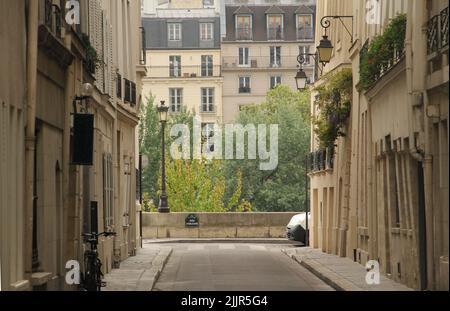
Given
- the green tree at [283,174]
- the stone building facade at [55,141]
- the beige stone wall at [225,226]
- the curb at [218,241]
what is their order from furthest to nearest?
the green tree at [283,174] → the beige stone wall at [225,226] → the curb at [218,241] → the stone building facade at [55,141]

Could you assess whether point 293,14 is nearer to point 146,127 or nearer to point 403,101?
point 146,127

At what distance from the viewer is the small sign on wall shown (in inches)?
2290

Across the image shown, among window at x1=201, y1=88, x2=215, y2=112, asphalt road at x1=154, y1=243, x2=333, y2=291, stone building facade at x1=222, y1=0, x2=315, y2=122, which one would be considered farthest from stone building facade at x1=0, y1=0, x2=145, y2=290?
stone building facade at x1=222, y1=0, x2=315, y2=122

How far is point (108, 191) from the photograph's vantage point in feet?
108

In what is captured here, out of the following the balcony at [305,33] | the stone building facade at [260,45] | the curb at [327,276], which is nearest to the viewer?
the curb at [327,276]

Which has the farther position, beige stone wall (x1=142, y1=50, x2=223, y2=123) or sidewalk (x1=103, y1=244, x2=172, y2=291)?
beige stone wall (x1=142, y1=50, x2=223, y2=123)

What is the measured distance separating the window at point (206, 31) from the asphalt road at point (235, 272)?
61.5m

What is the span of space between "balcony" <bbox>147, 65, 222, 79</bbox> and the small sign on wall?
49778 mm

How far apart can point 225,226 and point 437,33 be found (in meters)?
38.4

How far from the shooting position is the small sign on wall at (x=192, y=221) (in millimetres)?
58156

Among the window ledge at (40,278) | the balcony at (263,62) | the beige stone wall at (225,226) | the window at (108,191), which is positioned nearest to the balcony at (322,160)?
the window at (108,191)

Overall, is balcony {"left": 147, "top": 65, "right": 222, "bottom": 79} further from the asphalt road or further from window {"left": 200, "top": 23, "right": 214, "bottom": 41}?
the asphalt road

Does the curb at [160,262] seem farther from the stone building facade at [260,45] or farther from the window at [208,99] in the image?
the stone building facade at [260,45]

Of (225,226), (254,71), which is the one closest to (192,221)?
(225,226)
